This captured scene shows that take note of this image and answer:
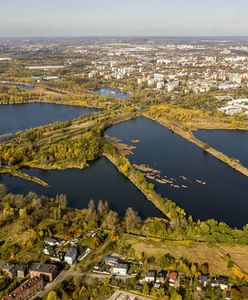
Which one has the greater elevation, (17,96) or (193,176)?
(17,96)

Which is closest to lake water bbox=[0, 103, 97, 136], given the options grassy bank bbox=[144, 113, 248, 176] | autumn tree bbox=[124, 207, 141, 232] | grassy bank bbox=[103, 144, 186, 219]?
grassy bank bbox=[144, 113, 248, 176]

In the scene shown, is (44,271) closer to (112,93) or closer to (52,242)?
(52,242)

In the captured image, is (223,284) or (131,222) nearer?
(223,284)

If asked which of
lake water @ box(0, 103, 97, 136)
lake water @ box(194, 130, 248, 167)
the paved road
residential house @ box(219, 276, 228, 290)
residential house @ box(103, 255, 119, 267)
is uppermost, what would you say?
lake water @ box(0, 103, 97, 136)

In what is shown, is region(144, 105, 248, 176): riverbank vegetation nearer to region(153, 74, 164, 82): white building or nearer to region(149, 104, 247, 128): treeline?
Answer: region(149, 104, 247, 128): treeline

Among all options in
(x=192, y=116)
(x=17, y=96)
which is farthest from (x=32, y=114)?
(x=192, y=116)

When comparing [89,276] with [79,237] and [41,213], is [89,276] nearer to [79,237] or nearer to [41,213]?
[79,237]

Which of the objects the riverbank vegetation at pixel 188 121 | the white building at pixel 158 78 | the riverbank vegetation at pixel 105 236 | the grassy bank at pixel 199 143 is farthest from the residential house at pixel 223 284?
the white building at pixel 158 78
